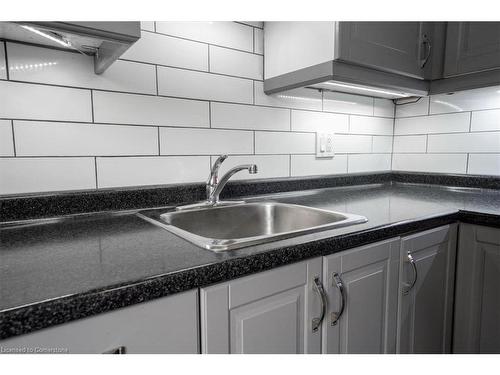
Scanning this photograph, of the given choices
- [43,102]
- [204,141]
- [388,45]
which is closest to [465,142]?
[388,45]


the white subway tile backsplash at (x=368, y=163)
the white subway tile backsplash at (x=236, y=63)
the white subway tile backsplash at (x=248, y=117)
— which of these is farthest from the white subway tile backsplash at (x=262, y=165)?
the white subway tile backsplash at (x=368, y=163)

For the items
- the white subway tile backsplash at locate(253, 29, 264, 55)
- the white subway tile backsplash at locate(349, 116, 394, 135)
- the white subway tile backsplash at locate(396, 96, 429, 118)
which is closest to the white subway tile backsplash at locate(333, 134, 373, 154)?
the white subway tile backsplash at locate(349, 116, 394, 135)

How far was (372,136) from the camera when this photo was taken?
1792 mm

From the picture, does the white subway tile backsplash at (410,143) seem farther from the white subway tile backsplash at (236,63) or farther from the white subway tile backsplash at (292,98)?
the white subway tile backsplash at (236,63)

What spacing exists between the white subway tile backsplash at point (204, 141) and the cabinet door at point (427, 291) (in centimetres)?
71

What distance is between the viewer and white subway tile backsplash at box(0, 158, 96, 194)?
0.89 meters

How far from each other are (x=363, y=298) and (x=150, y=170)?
80cm

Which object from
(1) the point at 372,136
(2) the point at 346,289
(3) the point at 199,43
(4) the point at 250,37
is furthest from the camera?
(1) the point at 372,136

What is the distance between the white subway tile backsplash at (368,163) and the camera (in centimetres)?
172

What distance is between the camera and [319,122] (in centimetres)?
156

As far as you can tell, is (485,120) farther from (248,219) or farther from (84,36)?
(84,36)
